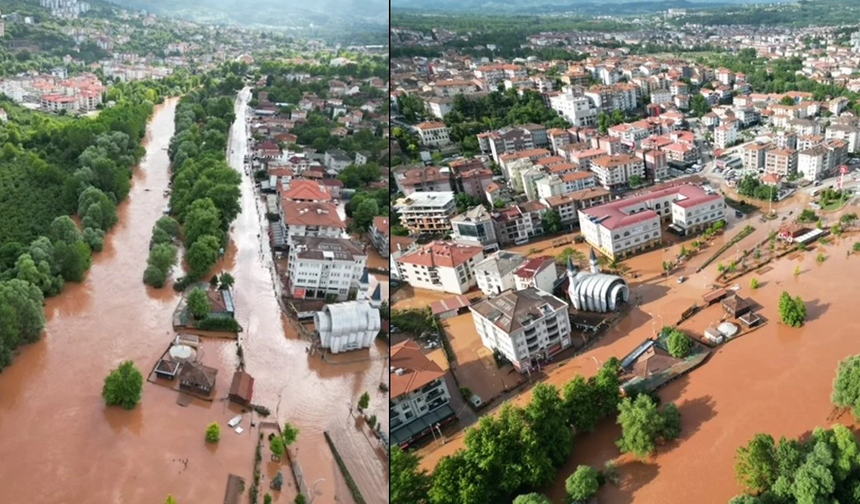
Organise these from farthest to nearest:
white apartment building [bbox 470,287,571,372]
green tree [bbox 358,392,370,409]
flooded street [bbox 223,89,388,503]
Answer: green tree [bbox 358,392,370,409]
white apartment building [bbox 470,287,571,372]
flooded street [bbox 223,89,388,503]

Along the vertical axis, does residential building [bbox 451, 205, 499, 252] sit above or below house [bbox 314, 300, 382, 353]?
above

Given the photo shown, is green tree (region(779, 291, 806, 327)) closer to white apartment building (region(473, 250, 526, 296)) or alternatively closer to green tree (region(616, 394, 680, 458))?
green tree (region(616, 394, 680, 458))

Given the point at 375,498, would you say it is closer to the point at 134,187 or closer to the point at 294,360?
the point at 294,360

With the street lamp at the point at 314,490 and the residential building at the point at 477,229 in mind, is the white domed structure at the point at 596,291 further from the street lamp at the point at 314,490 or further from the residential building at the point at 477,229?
the street lamp at the point at 314,490

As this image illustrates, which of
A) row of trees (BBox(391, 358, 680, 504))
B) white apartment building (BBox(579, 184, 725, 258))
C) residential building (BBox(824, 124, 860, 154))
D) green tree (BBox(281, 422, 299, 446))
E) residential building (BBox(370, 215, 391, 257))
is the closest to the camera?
row of trees (BBox(391, 358, 680, 504))

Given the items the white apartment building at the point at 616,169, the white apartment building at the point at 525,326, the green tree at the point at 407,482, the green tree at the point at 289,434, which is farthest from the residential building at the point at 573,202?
the green tree at the point at 407,482

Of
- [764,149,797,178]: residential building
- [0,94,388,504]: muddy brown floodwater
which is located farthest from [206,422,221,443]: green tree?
[764,149,797,178]: residential building

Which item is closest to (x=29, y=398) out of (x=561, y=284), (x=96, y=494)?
(x=96, y=494)
